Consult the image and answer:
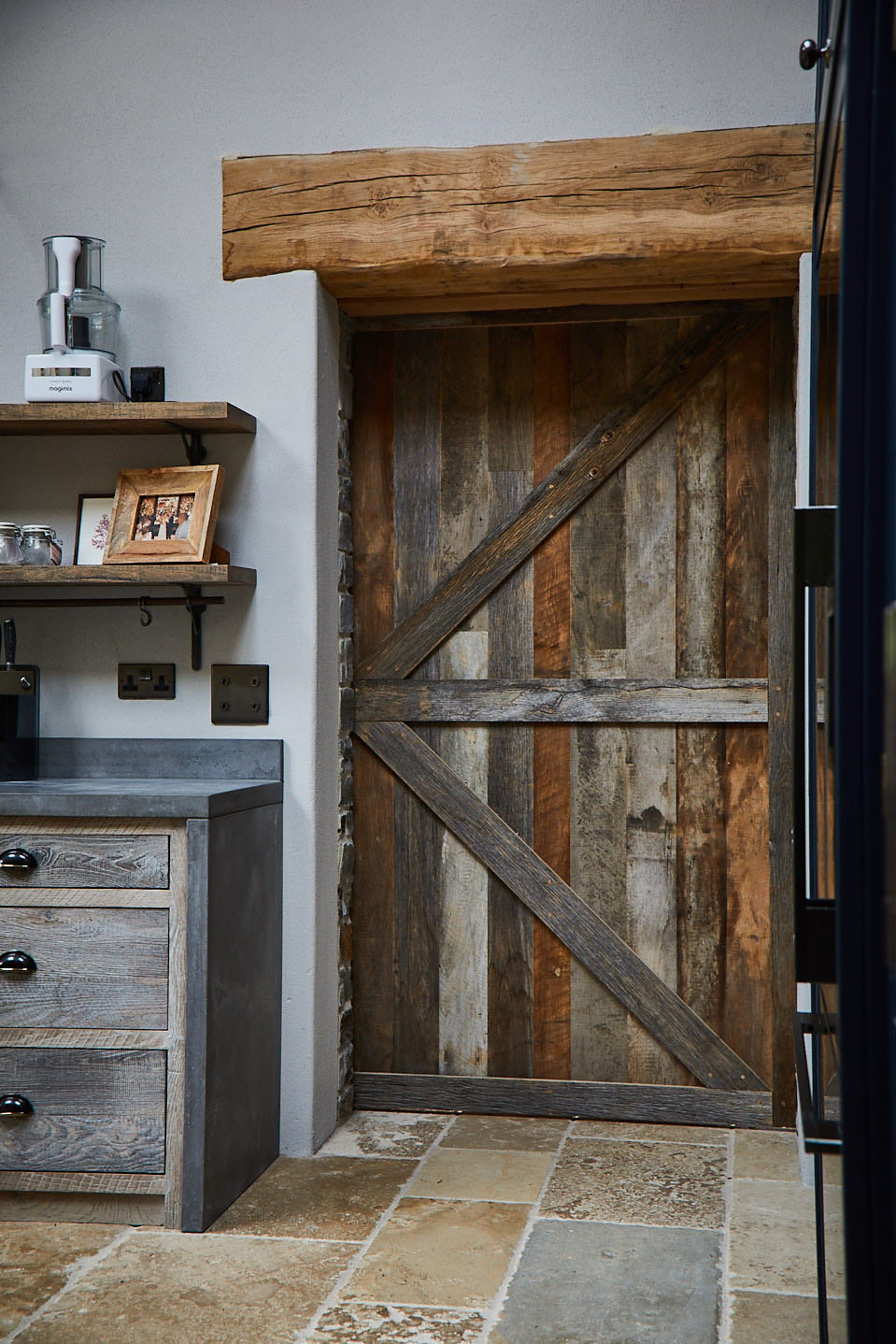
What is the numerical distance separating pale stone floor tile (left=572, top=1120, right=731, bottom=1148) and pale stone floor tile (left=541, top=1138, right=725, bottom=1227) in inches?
1.6

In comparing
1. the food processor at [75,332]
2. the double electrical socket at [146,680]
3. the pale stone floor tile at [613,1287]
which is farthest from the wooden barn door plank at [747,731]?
the food processor at [75,332]

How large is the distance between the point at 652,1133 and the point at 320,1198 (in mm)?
871

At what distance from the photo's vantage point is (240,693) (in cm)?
286

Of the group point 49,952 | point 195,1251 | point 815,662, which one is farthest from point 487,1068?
point 815,662

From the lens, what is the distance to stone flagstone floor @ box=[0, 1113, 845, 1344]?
1.97 m

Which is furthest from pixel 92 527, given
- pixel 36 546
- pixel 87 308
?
pixel 87 308

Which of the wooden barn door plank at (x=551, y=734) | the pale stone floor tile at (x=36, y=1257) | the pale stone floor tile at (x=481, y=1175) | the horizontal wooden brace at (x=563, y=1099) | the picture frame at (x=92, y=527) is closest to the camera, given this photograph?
the pale stone floor tile at (x=36, y=1257)

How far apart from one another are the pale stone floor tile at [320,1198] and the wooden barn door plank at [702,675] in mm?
873

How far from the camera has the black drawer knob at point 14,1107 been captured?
2.37 metres

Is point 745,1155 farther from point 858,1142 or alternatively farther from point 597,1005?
point 858,1142

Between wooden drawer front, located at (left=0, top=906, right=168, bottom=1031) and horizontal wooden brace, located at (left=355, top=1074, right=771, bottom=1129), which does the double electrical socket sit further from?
horizontal wooden brace, located at (left=355, top=1074, right=771, bottom=1129)

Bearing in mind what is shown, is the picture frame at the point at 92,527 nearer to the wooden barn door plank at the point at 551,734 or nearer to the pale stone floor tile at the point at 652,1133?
the wooden barn door plank at the point at 551,734

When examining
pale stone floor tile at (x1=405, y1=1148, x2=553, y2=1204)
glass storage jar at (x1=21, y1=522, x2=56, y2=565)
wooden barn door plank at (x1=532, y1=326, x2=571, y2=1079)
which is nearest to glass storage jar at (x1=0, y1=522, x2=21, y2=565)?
glass storage jar at (x1=21, y1=522, x2=56, y2=565)

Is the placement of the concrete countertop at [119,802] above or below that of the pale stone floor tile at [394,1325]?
above
